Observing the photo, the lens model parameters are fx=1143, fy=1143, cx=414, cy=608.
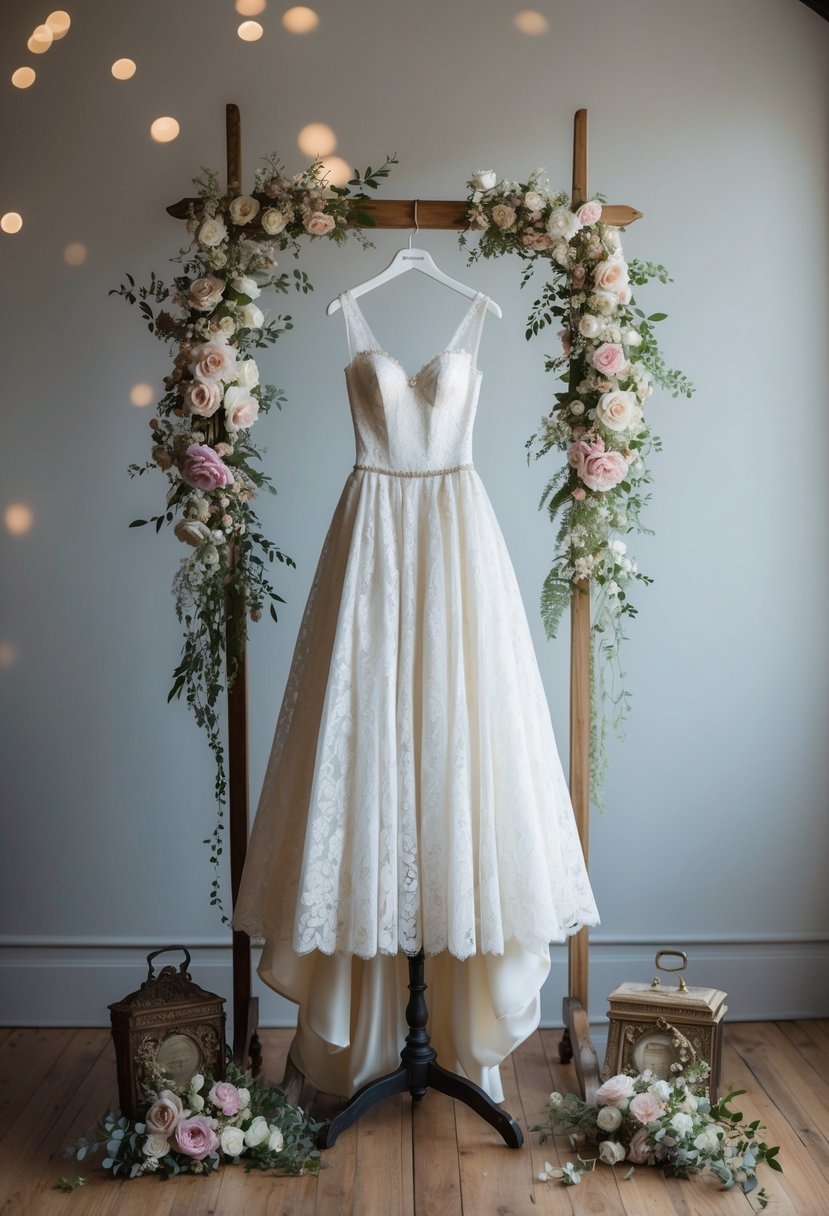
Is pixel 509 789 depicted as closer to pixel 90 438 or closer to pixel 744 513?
pixel 744 513

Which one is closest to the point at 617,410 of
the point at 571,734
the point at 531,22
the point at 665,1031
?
the point at 571,734

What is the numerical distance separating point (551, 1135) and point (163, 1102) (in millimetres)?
894

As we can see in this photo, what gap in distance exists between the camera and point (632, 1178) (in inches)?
97.7

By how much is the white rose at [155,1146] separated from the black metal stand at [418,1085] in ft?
1.13

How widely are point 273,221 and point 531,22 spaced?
1137 mm

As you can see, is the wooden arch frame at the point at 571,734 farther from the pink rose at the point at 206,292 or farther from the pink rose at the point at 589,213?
the pink rose at the point at 206,292

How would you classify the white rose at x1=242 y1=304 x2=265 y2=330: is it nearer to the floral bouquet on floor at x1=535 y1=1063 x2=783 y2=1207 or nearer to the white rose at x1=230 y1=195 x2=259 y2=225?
the white rose at x1=230 y1=195 x2=259 y2=225

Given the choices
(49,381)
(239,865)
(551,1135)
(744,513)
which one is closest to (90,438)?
(49,381)

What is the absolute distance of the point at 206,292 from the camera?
8.76ft

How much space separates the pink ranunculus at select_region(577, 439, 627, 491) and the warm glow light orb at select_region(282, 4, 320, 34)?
1.53 metres

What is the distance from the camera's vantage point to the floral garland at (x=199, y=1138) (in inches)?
97.9

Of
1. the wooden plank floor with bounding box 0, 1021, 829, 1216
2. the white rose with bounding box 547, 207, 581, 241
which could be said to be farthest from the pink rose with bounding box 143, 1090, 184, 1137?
the white rose with bounding box 547, 207, 581, 241

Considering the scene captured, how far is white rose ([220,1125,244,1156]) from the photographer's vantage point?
8.23ft

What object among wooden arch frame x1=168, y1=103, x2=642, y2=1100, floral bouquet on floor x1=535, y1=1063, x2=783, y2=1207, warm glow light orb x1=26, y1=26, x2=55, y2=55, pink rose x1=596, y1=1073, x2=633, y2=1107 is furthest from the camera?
warm glow light orb x1=26, y1=26, x2=55, y2=55
